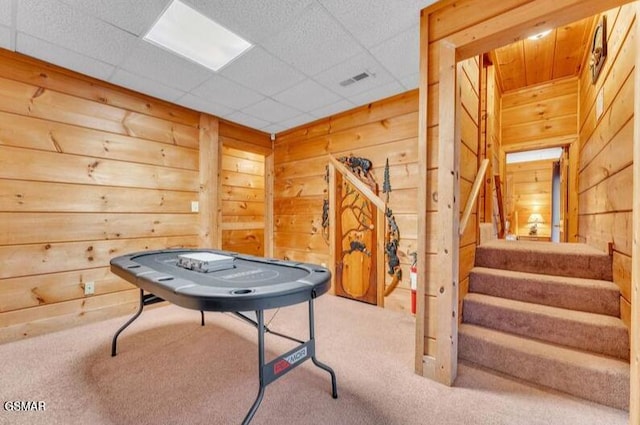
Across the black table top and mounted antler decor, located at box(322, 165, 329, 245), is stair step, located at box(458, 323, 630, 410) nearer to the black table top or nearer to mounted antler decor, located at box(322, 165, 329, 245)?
the black table top

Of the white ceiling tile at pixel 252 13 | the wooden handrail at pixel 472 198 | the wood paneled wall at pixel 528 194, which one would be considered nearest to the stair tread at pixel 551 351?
the wooden handrail at pixel 472 198

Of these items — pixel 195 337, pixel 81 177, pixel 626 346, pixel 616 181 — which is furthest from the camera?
pixel 81 177

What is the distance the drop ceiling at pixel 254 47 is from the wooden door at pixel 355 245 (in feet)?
3.85

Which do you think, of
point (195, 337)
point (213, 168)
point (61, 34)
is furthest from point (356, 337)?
point (61, 34)

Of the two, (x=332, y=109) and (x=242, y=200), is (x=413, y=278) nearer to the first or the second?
(x=332, y=109)

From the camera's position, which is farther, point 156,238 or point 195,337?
point 156,238

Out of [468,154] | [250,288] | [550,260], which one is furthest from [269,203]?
[550,260]

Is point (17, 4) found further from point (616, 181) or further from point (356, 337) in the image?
point (616, 181)

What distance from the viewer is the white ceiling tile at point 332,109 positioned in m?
3.22

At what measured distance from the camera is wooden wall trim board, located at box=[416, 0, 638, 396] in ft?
4.66

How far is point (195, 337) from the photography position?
7.63ft

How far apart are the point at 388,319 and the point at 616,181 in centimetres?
206

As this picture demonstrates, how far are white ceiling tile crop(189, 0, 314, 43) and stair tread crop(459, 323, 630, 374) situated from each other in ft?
8.06

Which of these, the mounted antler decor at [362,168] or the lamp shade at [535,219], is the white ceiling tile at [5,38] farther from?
the lamp shade at [535,219]
